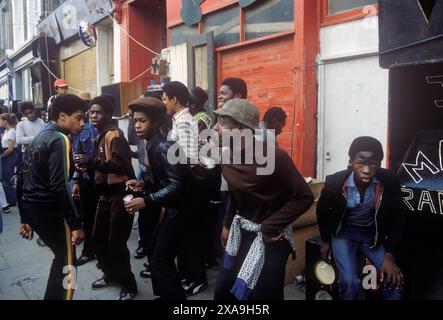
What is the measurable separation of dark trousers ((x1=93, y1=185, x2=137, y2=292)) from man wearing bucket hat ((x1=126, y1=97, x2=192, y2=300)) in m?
0.46

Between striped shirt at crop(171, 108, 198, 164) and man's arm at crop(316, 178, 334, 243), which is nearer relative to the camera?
man's arm at crop(316, 178, 334, 243)

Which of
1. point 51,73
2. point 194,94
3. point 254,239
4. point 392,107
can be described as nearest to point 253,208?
point 254,239

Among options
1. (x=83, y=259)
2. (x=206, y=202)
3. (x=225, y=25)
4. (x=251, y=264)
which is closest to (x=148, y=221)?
(x=206, y=202)

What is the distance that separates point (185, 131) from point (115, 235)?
1164mm

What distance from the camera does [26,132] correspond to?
7680 millimetres

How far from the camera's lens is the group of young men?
2.64 metres

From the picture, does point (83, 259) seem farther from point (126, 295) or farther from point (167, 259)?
point (167, 259)

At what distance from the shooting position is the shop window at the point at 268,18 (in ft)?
18.2

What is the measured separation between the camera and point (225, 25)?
6844 millimetres

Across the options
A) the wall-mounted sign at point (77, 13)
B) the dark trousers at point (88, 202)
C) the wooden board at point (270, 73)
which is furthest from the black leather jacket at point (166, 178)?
the wall-mounted sign at point (77, 13)

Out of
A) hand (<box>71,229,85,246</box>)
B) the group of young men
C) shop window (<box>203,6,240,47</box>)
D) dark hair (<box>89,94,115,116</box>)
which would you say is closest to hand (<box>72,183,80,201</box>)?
the group of young men

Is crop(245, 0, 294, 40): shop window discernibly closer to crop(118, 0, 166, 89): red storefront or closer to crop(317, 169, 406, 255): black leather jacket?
crop(317, 169, 406, 255): black leather jacket

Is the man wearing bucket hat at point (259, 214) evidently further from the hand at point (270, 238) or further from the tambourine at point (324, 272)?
the tambourine at point (324, 272)

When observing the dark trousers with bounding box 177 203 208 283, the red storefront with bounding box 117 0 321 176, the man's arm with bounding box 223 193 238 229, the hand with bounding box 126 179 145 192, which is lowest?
the dark trousers with bounding box 177 203 208 283
